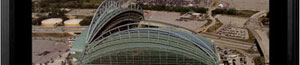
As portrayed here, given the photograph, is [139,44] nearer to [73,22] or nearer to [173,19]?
[173,19]

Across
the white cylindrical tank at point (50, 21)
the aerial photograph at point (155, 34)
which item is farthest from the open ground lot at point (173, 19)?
the white cylindrical tank at point (50, 21)

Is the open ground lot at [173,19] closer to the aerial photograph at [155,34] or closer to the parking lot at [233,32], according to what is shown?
the aerial photograph at [155,34]

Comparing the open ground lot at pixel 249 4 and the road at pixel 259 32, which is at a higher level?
the open ground lot at pixel 249 4

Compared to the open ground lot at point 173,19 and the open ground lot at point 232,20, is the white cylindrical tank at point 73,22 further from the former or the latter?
the open ground lot at point 232,20

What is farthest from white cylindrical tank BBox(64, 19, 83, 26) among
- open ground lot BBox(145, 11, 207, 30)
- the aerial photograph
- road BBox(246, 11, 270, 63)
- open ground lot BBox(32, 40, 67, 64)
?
road BBox(246, 11, 270, 63)

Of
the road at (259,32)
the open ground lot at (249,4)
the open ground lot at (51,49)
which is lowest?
the open ground lot at (51,49)

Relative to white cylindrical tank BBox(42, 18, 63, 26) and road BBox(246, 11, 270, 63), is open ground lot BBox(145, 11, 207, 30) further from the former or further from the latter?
white cylindrical tank BBox(42, 18, 63, 26)
